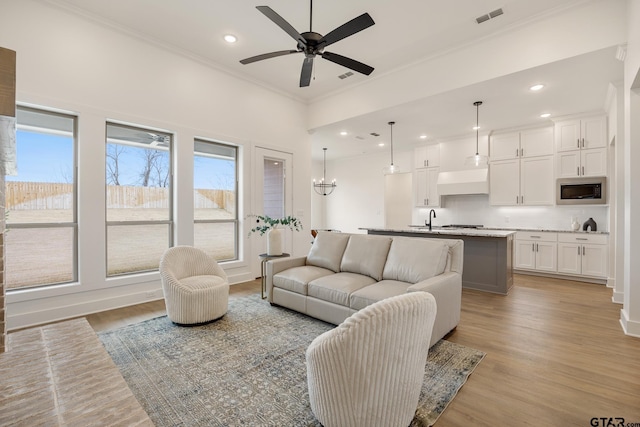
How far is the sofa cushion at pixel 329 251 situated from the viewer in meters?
3.57

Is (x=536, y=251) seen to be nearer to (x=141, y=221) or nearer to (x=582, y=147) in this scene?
(x=582, y=147)

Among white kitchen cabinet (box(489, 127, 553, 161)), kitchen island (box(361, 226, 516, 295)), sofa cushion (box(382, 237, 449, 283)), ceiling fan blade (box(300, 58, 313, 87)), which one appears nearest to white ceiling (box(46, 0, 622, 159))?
white kitchen cabinet (box(489, 127, 553, 161))

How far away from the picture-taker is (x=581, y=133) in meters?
5.16

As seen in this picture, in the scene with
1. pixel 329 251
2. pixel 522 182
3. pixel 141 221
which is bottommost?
pixel 329 251

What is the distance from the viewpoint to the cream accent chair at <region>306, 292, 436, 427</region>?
131cm

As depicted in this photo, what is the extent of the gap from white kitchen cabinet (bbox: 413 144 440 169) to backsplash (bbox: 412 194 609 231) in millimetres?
930

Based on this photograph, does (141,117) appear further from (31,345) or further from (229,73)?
(31,345)

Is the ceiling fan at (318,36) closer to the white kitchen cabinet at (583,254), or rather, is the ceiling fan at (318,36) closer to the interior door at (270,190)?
the interior door at (270,190)

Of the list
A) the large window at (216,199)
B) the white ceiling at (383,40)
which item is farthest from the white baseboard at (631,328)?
the large window at (216,199)

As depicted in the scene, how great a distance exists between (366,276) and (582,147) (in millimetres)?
5053

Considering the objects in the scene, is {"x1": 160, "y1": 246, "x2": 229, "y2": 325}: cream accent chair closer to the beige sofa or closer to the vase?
the beige sofa

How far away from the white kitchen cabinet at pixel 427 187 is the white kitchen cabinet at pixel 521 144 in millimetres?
1312

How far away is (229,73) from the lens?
15.7 ft

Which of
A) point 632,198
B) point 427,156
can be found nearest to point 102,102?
point 632,198
